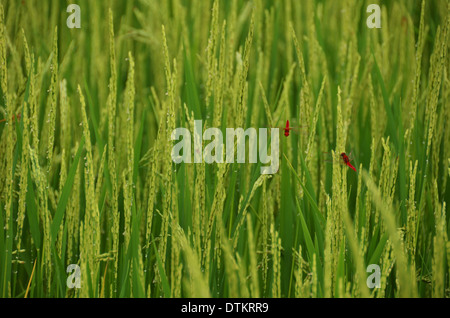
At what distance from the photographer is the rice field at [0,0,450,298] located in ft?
3.10

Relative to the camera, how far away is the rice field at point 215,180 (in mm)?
946

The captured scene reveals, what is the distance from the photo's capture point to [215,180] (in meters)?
1.09

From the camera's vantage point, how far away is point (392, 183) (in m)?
1.02

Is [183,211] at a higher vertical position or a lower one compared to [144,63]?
lower

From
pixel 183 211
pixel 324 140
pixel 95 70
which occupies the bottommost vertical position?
pixel 183 211
